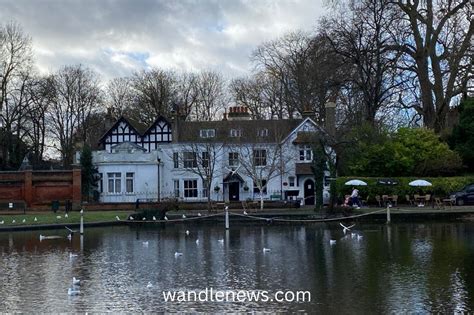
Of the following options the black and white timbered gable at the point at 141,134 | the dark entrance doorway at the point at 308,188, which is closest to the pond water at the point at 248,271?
the dark entrance doorway at the point at 308,188

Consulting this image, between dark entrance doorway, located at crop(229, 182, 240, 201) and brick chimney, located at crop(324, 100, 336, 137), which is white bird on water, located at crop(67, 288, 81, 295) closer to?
brick chimney, located at crop(324, 100, 336, 137)

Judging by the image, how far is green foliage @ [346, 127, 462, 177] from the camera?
48.3 meters

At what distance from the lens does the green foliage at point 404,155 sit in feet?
159

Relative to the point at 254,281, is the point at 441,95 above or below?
above

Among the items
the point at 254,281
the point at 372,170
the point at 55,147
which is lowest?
the point at 254,281

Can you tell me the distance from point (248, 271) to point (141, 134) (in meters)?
49.0

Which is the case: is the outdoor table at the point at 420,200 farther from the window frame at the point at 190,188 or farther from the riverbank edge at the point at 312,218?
the window frame at the point at 190,188

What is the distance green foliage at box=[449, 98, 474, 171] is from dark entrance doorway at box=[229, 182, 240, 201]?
62.4ft

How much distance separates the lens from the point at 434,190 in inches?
1848

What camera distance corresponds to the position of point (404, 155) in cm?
4872

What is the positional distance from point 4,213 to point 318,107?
32956 millimetres

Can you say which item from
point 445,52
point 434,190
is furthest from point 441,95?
point 434,190

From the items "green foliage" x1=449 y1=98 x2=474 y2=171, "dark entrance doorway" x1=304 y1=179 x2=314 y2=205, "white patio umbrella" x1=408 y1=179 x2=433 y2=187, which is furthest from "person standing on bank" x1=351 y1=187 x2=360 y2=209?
"green foliage" x1=449 y1=98 x2=474 y2=171

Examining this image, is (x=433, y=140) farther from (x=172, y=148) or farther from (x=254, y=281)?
(x=254, y=281)
